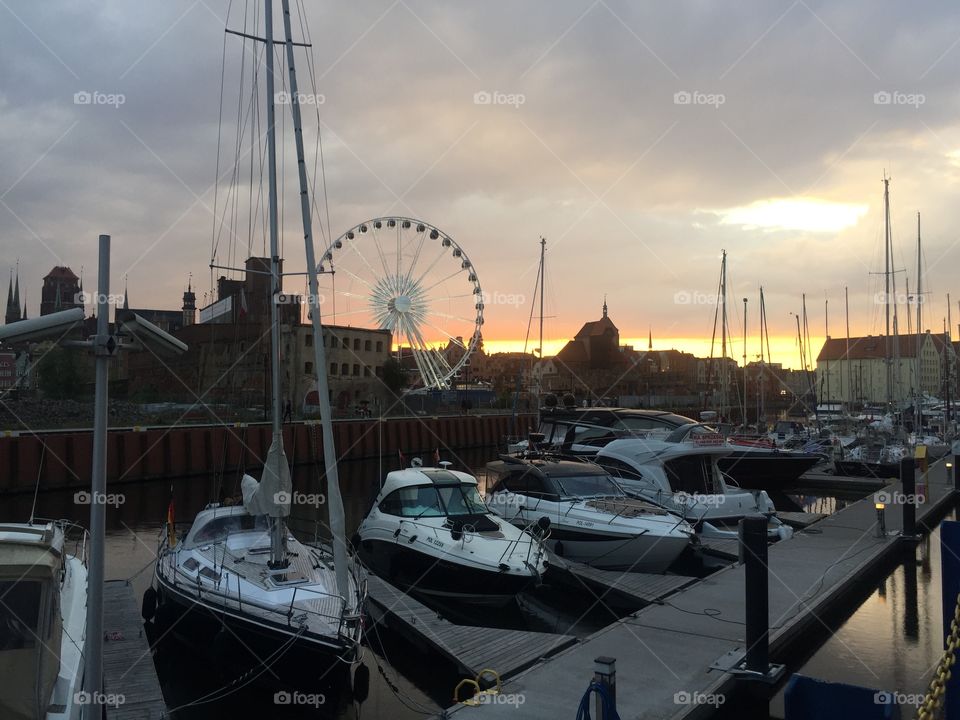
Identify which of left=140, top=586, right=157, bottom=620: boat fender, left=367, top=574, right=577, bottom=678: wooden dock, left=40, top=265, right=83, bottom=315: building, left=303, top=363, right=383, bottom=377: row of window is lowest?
left=140, top=586, right=157, bottom=620: boat fender

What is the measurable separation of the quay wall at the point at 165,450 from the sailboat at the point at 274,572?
8.95 metres

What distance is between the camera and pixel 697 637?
1059 cm

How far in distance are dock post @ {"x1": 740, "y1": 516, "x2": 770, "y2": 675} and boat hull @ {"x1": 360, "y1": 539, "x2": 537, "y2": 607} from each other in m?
4.84

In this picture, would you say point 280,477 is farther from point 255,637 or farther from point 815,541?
point 815,541

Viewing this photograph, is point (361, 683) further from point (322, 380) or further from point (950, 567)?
point (950, 567)

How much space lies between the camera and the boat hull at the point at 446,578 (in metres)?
13.7

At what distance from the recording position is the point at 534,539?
14562 mm

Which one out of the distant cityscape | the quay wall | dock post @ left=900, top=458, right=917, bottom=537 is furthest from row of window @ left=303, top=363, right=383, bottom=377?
dock post @ left=900, top=458, right=917, bottom=537

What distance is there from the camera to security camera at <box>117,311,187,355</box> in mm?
5465

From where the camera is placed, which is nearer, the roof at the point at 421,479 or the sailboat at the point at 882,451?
the roof at the point at 421,479

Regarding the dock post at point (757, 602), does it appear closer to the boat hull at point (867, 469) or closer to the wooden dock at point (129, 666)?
the wooden dock at point (129, 666)

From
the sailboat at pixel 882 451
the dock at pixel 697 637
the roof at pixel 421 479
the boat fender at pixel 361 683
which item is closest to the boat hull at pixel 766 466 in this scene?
the sailboat at pixel 882 451

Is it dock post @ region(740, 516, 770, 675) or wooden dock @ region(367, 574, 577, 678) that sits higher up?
dock post @ region(740, 516, 770, 675)

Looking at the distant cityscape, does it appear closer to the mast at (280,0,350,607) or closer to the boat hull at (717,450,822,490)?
the mast at (280,0,350,607)
